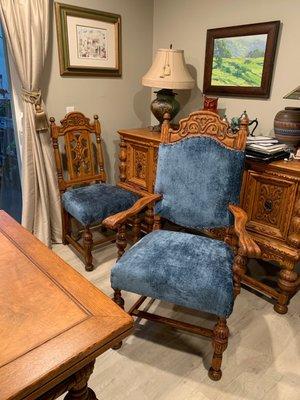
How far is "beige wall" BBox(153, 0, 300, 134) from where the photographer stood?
1936mm

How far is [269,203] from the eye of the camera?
179cm

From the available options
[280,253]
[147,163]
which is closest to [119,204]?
[147,163]

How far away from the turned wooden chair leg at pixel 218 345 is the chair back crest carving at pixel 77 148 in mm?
1567

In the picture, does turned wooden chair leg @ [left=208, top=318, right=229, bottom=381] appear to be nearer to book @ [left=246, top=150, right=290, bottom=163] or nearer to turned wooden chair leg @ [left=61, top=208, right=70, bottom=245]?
book @ [left=246, top=150, right=290, bottom=163]

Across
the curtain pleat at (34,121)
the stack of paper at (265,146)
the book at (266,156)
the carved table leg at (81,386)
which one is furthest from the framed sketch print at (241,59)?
the carved table leg at (81,386)

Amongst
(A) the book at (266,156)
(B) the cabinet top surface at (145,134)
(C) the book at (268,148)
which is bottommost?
(A) the book at (266,156)

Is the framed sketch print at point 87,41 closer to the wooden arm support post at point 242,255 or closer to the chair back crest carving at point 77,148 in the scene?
the chair back crest carving at point 77,148

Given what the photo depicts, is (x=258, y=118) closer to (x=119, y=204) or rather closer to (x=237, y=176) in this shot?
(x=237, y=176)

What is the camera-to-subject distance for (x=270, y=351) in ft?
5.23

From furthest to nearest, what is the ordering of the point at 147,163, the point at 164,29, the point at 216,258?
the point at 164,29 < the point at 147,163 < the point at 216,258

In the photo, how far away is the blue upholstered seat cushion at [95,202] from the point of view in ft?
6.88

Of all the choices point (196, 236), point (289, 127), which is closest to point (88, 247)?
point (196, 236)

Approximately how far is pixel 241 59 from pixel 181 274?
169 centimetres

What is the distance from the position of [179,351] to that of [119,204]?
3.58 feet
